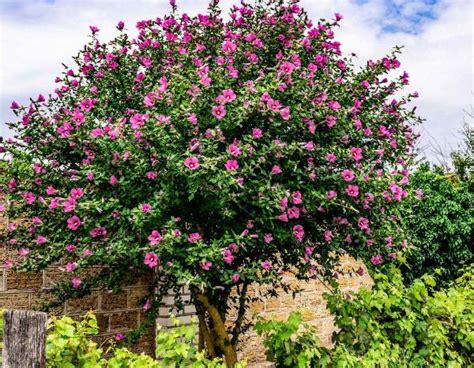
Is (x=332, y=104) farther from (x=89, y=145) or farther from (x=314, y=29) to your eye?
(x=89, y=145)

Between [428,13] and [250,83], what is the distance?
18.2ft

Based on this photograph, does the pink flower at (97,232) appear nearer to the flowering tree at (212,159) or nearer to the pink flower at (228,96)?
the flowering tree at (212,159)

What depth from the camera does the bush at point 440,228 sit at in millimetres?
9305

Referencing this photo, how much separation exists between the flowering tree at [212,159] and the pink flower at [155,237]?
0.06m

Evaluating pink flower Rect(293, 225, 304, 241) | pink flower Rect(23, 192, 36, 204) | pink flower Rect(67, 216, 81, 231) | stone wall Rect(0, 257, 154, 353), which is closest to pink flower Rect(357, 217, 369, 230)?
pink flower Rect(293, 225, 304, 241)

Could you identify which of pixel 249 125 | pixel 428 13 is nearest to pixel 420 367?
pixel 249 125

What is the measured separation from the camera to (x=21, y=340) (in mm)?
2447

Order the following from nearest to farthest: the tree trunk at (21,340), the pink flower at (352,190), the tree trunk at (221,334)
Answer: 1. the tree trunk at (21,340)
2. the pink flower at (352,190)
3. the tree trunk at (221,334)

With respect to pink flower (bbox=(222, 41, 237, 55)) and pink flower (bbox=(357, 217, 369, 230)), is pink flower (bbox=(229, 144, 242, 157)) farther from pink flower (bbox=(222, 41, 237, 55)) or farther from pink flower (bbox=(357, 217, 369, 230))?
pink flower (bbox=(357, 217, 369, 230))

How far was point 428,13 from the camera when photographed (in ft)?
27.0

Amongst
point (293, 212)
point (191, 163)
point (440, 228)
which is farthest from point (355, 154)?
point (440, 228)

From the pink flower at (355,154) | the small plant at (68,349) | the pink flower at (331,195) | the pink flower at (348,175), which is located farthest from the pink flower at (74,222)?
the pink flower at (355,154)

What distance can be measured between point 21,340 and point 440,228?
8.02m

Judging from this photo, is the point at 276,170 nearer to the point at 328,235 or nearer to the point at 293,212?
the point at 293,212
